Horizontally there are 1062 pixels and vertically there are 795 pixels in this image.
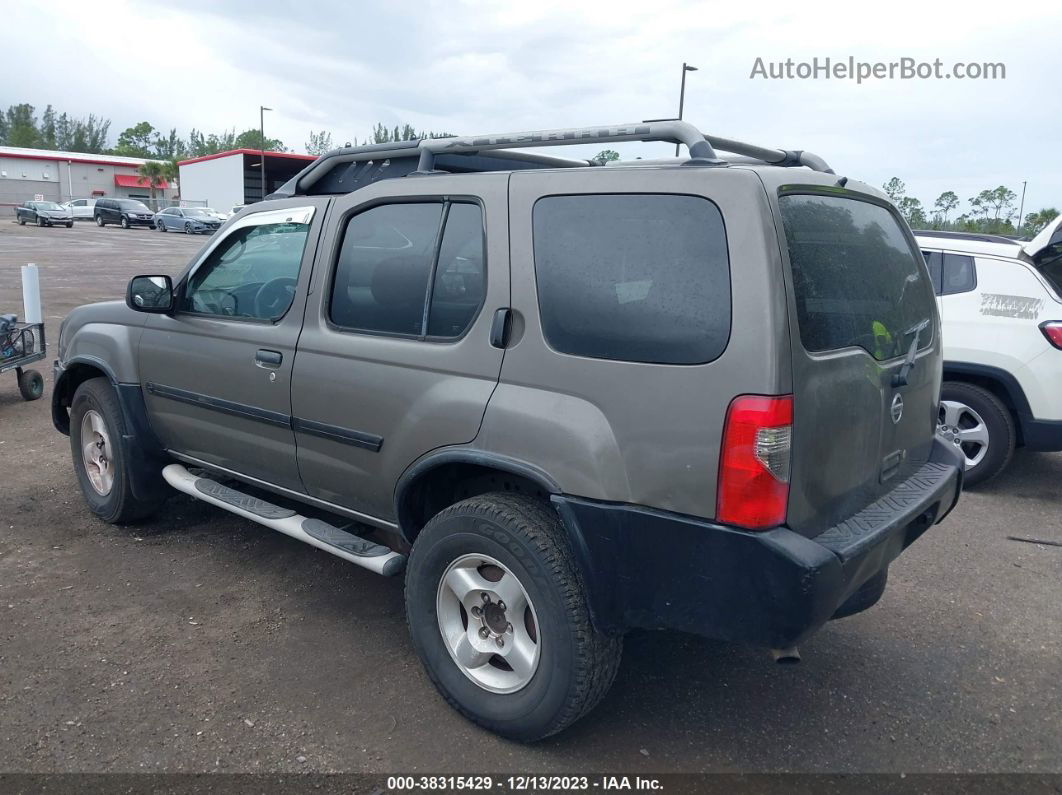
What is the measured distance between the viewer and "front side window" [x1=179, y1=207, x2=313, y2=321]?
393cm

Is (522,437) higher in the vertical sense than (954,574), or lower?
higher

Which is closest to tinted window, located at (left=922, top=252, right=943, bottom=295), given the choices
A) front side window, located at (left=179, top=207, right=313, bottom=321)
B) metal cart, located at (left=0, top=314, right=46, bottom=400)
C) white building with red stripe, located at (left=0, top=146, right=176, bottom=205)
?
front side window, located at (left=179, top=207, right=313, bottom=321)

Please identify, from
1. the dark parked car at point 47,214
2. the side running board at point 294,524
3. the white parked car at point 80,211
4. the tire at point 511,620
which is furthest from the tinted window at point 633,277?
the white parked car at point 80,211

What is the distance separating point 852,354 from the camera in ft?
9.34

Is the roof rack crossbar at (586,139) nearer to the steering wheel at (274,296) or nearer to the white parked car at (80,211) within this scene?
the steering wheel at (274,296)

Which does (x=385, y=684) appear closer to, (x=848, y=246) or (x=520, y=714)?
(x=520, y=714)

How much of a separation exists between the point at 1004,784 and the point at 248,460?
10.9ft

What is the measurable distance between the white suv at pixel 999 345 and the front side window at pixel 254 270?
162 inches

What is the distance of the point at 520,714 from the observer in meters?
2.98

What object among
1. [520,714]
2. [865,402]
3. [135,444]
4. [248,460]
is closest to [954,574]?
[865,402]

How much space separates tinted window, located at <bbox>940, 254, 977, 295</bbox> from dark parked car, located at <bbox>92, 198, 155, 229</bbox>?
46777 mm

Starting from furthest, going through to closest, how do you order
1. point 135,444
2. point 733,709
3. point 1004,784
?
point 135,444
point 733,709
point 1004,784

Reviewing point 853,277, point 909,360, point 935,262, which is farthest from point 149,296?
point 935,262

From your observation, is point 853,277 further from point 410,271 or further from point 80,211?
point 80,211
